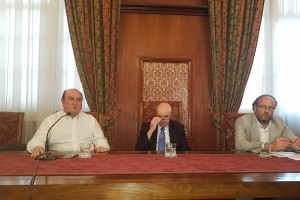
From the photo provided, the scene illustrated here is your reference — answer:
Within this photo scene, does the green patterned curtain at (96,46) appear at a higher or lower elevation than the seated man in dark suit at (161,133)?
higher

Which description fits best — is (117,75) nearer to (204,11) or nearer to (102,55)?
(102,55)

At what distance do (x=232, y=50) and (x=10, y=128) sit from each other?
2681mm

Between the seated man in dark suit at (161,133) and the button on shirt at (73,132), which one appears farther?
the seated man in dark suit at (161,133)

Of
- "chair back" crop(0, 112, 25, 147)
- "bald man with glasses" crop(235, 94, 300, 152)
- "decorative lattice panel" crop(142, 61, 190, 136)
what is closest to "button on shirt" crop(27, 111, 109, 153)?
"chair back" crop(0, 112, 25, 147)

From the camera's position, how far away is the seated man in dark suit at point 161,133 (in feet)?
9.68

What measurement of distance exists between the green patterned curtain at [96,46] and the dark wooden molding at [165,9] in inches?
7.5

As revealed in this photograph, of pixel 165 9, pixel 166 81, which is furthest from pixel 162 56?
pixel 165 9

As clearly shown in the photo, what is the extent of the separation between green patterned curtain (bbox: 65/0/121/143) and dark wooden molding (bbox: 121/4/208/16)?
7.5 inches

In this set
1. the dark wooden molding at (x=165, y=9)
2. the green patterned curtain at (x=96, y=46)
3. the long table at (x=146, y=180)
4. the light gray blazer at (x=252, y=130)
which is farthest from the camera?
the dark wooden molding at (x=165, y=9)

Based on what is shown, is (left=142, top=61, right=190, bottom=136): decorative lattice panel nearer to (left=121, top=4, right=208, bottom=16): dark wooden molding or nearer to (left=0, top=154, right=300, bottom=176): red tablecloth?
(left=121, top=4, right=208, bottom=16): dark wooden molding

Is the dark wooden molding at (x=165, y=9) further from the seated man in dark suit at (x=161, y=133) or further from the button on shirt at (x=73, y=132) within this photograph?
the button on shirt at (x=73, y=132)

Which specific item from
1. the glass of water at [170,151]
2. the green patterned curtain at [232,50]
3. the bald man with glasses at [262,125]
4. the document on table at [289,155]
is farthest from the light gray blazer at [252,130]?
the green patterned curtain at [232,50]

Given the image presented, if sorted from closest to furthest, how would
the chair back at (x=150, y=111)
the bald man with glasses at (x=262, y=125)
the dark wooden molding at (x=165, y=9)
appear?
the bald man with glasses at (x=262, y=125) < the chair back at (x=150, y=111) < the dark wooden molding at (x=165, y=9)

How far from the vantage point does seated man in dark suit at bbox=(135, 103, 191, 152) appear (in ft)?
9.68
